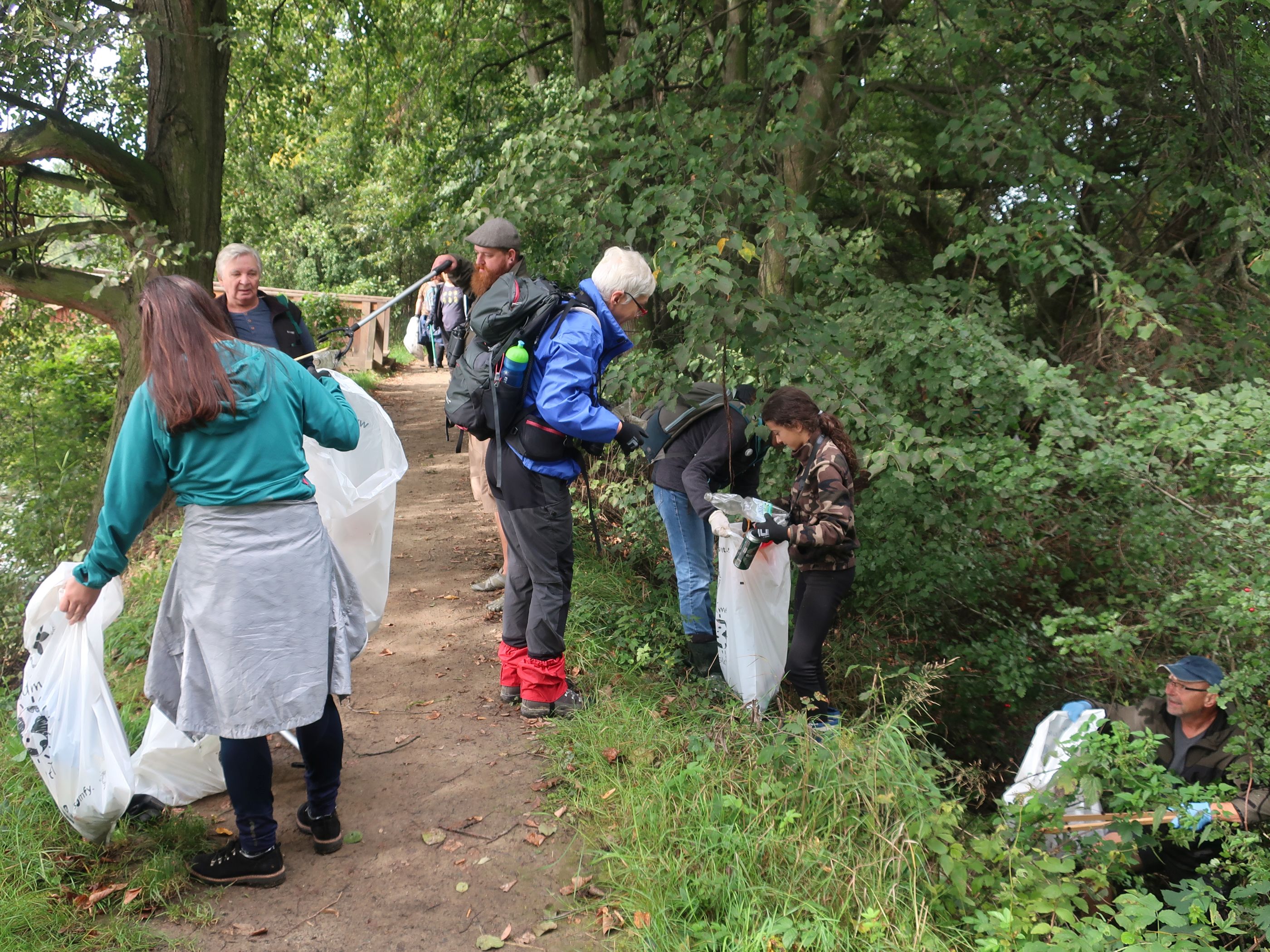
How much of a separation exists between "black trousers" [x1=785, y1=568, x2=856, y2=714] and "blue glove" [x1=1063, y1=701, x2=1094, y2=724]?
0.93 m

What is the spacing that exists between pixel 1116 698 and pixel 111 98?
763 centimetres

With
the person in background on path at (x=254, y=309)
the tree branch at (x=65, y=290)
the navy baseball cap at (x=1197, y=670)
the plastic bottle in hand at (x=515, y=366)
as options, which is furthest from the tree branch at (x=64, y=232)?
the navy baseball cap at (x=1197, y=670)

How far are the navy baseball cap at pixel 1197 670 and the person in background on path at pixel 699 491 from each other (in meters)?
1.82

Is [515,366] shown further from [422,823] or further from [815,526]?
[422,823]

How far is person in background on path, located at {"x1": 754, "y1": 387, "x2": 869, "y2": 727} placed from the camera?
377 cm

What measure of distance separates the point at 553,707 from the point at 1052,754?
76.1 inches

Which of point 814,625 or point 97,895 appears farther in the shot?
point 814,625

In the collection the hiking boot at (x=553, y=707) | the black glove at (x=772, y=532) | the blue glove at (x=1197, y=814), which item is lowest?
the hiking boot at (x=553, y=707)

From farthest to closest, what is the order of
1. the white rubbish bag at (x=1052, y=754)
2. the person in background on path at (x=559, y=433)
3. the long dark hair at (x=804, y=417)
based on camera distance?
the long dark hair at (x=804, y=417)
the person in background on path at (x=559, y=433)
the white rubbish bag at (x=1052, y=754)

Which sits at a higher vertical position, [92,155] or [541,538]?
[92,155]

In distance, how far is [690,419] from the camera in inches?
Answer: 169

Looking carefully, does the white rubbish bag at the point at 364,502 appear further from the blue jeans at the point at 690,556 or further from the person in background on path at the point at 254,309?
the blue jeans at the point at 690,556

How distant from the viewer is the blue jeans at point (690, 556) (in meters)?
4.29

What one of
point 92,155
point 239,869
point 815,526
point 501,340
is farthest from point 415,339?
point 239,869
